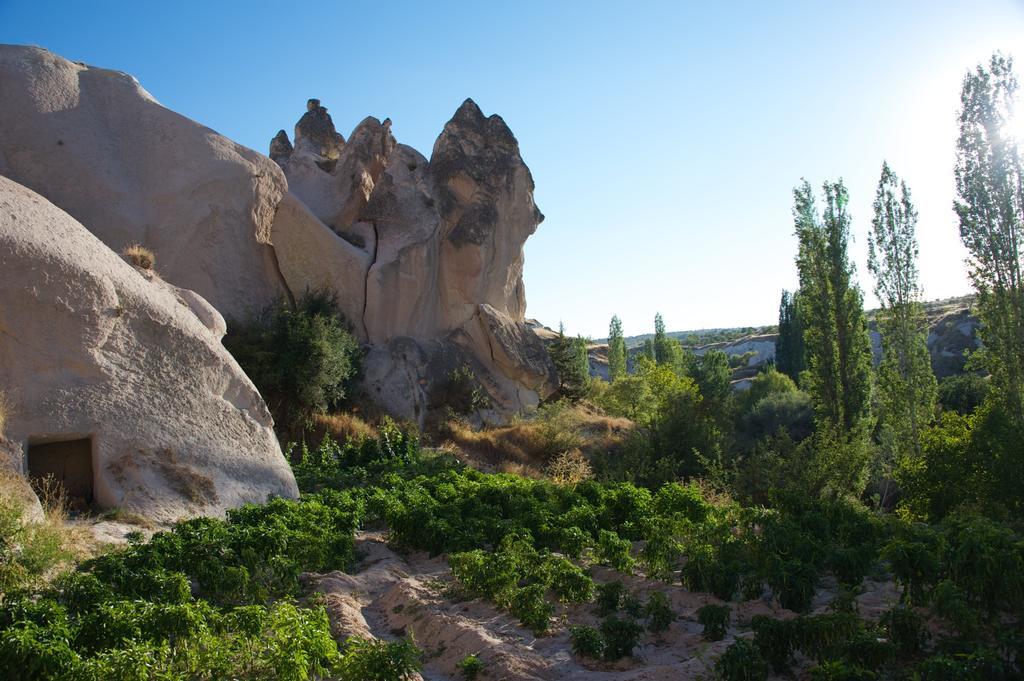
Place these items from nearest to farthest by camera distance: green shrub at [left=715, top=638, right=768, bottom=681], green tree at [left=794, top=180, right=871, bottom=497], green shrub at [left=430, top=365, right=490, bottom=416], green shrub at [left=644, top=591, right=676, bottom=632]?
1. green shrub at [left=715, top=638, right=768, bottom=681]
2. green shrub at [left=644, top=591, right=676, bottom=632]
3. green tree at [left=794, top=180, right=871, bottom=497]
4. green shrub at [left=430, top=365, right=490, bottom=416]

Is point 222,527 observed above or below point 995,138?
below

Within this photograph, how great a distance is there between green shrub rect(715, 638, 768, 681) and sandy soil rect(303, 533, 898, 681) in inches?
9.6

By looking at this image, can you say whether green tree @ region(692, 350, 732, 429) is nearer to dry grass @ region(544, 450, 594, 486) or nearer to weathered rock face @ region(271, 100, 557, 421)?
weathered rock face @ region(271, 100, 557, 421)

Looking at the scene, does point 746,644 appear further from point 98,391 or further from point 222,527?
point 98,391

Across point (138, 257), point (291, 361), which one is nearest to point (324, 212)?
point (291, 361)

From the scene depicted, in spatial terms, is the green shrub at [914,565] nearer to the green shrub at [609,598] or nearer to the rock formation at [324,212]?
the green shrub at [609,598]

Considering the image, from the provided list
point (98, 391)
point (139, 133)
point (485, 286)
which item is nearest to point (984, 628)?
point (98, 391)

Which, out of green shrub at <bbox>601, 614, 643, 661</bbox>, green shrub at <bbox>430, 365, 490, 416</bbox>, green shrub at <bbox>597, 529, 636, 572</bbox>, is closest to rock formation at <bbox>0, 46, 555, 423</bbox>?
green shrub at <bbox>430, 365, 490, 416</bbox>

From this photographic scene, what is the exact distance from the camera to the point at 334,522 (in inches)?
361

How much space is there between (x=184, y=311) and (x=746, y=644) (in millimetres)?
8794

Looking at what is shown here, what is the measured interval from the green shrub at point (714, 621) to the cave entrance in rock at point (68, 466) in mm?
6998

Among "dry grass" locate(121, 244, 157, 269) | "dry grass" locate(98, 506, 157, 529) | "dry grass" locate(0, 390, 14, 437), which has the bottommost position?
"dry grass" locate(98, 506, 157, 529)

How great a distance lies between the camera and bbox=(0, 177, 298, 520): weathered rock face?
8883mm

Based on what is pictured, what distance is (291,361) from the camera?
16.6m
